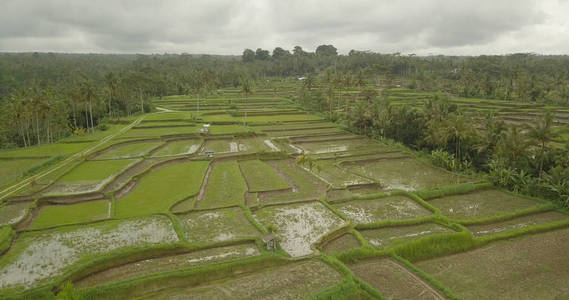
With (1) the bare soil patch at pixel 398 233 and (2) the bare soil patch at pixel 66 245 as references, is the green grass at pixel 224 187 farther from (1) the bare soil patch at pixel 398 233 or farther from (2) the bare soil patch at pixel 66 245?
(1) the bare soil patch at pixel 398 233

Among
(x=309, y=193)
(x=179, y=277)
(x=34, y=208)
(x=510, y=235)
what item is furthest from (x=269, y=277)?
(x=34, y=208)

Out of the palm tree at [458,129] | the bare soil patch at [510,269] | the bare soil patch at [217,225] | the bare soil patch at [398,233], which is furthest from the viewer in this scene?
the palm tree at [458,129]

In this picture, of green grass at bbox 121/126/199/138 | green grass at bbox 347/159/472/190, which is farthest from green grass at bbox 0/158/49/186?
green grass at bbox 347/159/472/190

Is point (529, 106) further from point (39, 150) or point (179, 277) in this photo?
point (39, 150)

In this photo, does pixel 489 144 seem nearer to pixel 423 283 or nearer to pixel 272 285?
pixel 423 283

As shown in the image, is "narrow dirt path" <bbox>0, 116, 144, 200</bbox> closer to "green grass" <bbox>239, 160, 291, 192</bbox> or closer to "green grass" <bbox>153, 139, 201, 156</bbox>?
"green grass" <bbox>153, 139, 201, 156</bbox>

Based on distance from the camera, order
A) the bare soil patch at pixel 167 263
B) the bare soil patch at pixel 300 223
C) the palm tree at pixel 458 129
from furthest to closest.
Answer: the palm tree at pixel 458 129 → the bare soil patch at pixel 300 223 → the bare soil patch at pixel 167 263

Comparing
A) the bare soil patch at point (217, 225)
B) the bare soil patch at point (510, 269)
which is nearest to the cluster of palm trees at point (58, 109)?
the bare soil patch at point (217, 225)

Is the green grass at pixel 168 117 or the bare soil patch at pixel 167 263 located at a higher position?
the green grass at pixel 168 117
